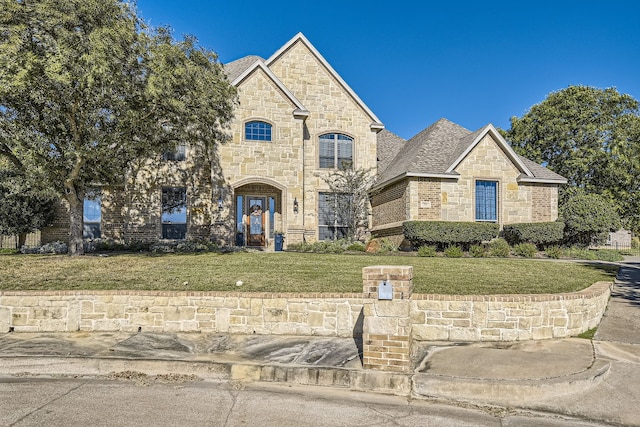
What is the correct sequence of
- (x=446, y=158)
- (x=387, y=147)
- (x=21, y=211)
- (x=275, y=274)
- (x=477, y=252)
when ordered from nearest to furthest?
(x=275, y=274)
(x=477, y=252)
(x=21, y=211)
(x=446, y=158)
(x=387, y=147)

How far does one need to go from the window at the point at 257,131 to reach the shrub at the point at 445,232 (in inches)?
311

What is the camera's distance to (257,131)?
21203mm

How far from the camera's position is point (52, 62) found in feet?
39.4

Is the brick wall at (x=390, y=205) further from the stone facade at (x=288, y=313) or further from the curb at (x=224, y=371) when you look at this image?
the curb at (x=224, y=371)

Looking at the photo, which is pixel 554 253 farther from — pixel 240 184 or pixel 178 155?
pixel 178 155

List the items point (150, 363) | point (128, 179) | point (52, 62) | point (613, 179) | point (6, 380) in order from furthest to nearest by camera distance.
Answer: point (613, 179) → point (128, 179) → point (52, 62) → point (150, 363) → point (6, 380)

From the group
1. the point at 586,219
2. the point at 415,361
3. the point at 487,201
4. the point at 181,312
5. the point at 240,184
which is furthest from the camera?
the point at 586,219

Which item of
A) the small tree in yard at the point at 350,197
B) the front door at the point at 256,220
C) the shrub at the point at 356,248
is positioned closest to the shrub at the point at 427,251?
the shrub at the point at 356,248

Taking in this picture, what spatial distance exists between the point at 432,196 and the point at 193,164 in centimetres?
1155

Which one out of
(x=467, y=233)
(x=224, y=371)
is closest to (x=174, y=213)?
(x=467, y=233)

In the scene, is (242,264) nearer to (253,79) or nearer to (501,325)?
(501,325)

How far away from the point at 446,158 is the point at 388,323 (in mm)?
17019

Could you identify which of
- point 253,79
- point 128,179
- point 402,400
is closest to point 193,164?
point 128,179

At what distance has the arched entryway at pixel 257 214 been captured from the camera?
73.0 ft
